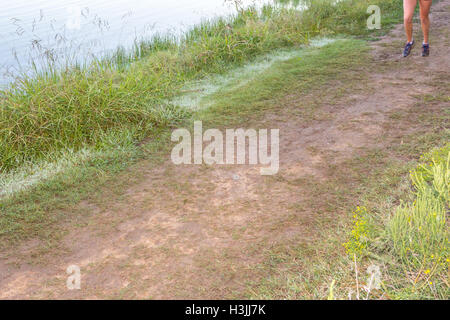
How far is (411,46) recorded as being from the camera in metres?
6.10

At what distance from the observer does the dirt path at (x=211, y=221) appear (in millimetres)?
2605

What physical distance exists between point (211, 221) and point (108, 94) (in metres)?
2.32

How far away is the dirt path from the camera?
8.55 ft

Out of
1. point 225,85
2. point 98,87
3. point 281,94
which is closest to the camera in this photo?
point 98,87

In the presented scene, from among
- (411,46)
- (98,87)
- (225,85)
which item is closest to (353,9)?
(411,46)

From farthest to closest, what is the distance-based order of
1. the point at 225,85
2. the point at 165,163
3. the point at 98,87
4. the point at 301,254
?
the point at 225,85 < the point at 98,87 < the point at 165,163 < the point at 301,254

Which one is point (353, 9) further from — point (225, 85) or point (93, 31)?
point (93, 31)

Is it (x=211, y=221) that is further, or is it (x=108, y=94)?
(x=108, y=94)

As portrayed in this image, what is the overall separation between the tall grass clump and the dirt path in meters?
1.08

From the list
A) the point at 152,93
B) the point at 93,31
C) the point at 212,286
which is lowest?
the point at 212,286

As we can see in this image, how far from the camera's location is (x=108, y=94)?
4805mm

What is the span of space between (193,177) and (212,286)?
1394 mm

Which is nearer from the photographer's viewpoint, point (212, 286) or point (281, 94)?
point (212, 286)

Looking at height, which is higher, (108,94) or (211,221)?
(108,94)
